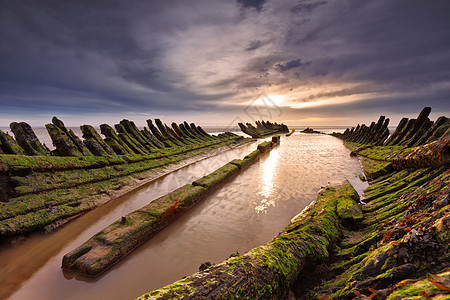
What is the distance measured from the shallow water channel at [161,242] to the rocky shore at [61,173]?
51cm

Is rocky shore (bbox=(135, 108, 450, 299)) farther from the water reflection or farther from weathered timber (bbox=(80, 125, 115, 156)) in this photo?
weathered timber (bbox=(80, 125, 115, 156))

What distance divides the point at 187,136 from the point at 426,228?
21073 millimetres

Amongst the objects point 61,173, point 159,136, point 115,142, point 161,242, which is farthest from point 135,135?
point 161,242

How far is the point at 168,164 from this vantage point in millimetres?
13039

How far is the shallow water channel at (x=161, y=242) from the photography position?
12.2 feet

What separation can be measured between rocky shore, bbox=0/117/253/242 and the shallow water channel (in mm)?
514

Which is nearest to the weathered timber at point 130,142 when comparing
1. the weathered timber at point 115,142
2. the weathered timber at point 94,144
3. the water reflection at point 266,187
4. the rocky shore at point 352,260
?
the weathered timber at point 115,142

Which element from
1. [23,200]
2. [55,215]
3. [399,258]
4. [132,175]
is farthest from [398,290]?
[132,175]

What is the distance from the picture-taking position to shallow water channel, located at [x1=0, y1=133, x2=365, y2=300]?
3725 mm

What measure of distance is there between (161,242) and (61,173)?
503 cm

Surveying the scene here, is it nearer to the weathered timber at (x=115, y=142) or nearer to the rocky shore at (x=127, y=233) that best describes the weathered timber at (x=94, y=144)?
the weathered timber at (x=115, y=142)

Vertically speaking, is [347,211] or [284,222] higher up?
A: [347,211]

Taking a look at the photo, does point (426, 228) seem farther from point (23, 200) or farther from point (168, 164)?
point (168, 164)

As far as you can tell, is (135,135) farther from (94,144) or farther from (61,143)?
(61,143)
